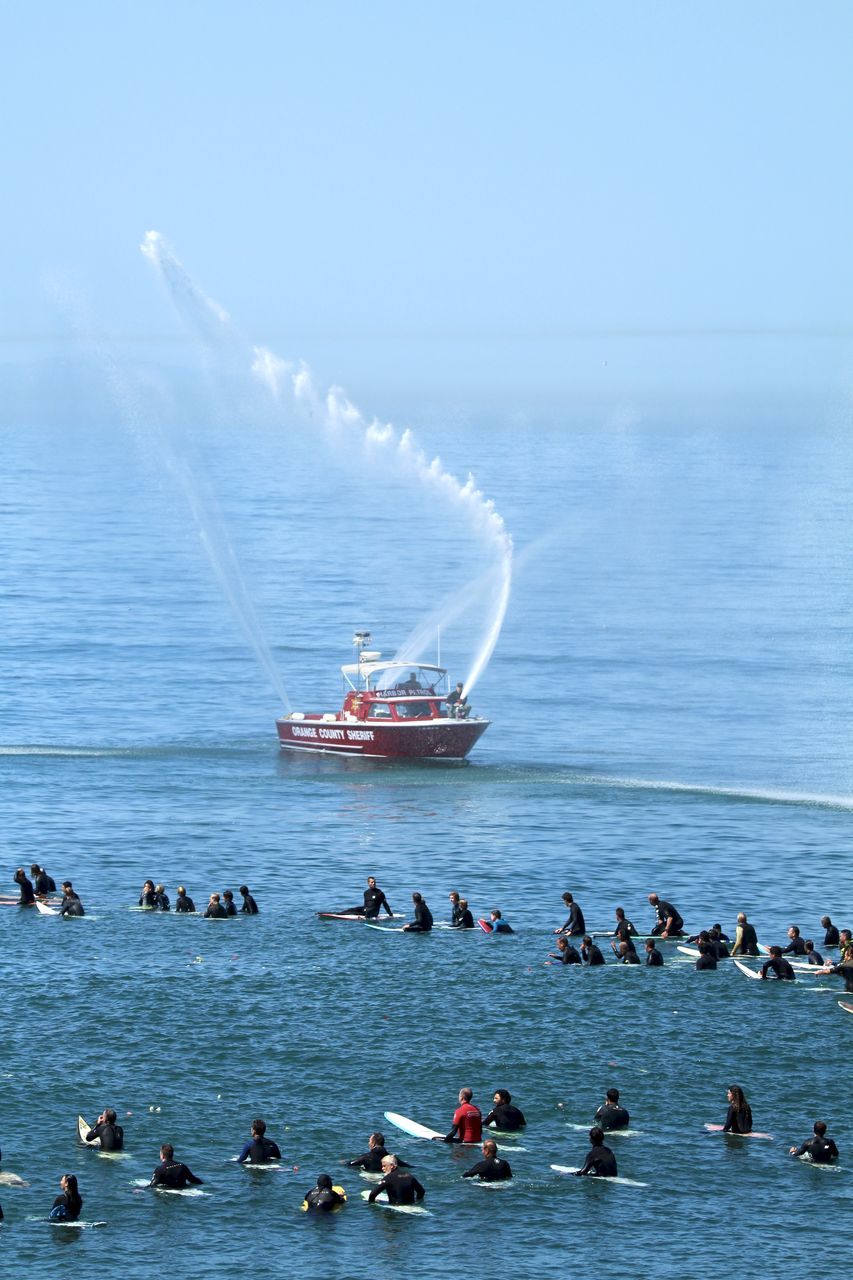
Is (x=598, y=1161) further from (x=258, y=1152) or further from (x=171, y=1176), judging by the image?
(x=171, y=1176)

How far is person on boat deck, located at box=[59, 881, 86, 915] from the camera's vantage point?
85.0 m

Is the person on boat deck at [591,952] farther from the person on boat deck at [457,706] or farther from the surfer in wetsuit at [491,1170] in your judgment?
the person on boat deck at [457,706]

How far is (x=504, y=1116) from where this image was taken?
6016 centimetres

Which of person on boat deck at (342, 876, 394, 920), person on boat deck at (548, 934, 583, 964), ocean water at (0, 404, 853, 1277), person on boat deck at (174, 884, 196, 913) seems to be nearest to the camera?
ocean water at (0, 404, 853, 1277)

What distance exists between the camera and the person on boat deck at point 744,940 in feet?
257

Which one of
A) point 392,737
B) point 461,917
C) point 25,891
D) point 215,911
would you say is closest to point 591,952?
point 461,917

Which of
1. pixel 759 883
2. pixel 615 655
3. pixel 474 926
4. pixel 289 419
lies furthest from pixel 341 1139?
pixel 615 655

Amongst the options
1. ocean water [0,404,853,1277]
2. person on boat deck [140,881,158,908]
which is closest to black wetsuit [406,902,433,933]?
ocean water [0,404,853,1277]

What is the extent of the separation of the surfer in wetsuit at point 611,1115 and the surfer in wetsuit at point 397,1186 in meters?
7.30

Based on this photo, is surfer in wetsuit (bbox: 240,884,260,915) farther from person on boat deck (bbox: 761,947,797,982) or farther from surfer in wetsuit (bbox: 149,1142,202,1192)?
surfer in wetsuit (bbox: 149,1142,202,1192)

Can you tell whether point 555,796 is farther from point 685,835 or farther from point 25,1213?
point 25,1213

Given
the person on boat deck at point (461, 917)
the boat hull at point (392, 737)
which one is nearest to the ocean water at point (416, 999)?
the boat hull at point (392, 737)

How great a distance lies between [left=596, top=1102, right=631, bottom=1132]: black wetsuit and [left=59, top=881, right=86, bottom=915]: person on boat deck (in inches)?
1246

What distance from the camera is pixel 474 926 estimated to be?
8444cm
